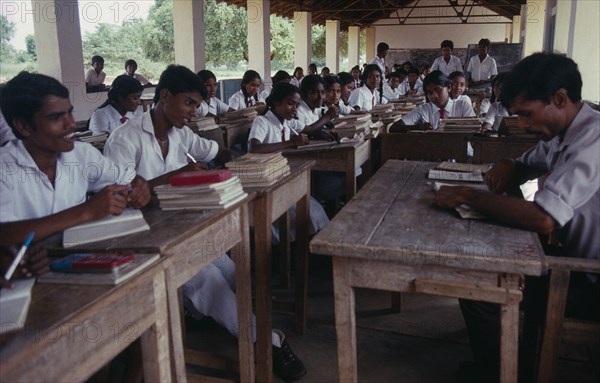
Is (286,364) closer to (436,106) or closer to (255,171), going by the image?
(255,171)

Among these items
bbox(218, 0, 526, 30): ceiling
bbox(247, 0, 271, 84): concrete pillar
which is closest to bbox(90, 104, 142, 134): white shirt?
bbox(247, 0, 271, 84): concrete pillar

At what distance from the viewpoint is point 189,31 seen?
9.05 metres

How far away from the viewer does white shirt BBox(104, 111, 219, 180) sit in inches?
95.1

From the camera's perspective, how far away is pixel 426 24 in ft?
76.5

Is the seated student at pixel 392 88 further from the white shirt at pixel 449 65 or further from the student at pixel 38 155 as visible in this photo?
the student at pixel 38 155

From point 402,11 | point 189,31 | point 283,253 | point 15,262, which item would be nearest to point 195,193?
point 15,262

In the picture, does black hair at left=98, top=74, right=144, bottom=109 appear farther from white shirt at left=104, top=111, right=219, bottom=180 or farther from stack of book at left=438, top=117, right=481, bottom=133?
stack of book at left=438, top=117, right=481, bottom=133

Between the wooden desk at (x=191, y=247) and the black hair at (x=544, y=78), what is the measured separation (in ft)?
3.31

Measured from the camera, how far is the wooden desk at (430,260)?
1433 millimetres

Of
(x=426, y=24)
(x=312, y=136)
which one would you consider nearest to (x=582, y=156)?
(x=312, y=136)

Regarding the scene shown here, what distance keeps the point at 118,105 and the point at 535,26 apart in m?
9.31

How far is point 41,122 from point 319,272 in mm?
2107

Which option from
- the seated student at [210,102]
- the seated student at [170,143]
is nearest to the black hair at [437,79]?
the seated student at [210,102]

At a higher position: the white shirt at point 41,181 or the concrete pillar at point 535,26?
the concrete pillar at point 535,26
